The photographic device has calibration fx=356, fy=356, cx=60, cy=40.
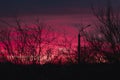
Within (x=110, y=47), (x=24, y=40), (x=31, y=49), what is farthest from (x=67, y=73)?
(x=24, y=40)

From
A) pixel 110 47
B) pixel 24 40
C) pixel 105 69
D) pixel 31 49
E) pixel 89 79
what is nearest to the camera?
pixel 89 79

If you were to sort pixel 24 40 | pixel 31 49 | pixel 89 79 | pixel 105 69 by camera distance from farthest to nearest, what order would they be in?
pixel 24 40, pixel 31 49, pixel 105 69, pixel 89 79

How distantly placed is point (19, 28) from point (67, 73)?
24.4m

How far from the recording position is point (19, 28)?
125 ft

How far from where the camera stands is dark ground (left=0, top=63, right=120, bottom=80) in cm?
1394

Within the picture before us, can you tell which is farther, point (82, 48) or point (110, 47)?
point (82, 48)

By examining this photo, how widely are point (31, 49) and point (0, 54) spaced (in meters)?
3.24

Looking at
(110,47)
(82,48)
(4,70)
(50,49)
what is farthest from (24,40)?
(4,70)

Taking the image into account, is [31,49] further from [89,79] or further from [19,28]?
[89,79]

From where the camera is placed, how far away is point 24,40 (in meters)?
37.6

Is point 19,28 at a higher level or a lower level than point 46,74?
higher

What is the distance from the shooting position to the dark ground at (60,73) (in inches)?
549

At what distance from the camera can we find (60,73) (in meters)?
14.3

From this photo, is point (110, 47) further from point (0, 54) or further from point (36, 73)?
point (36, 73)
